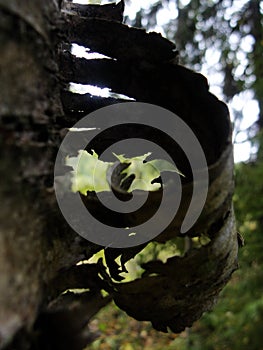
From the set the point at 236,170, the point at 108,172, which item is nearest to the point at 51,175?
the point at 108,172

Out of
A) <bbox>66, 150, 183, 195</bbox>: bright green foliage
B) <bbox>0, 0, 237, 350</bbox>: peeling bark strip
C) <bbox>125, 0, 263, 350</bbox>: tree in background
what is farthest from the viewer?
<bbox>125, 0, 263, 350</bbox>: tree in background

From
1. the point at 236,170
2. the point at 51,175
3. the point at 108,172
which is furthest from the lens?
the point at 236,170

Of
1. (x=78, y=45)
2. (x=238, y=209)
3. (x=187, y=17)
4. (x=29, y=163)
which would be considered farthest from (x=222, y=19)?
(x=29, y=163)

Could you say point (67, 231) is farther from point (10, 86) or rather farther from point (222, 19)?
point (222, 19)

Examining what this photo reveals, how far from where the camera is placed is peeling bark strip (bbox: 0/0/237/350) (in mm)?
495

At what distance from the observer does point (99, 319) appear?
266 inches

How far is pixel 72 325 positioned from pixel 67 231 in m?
0.14

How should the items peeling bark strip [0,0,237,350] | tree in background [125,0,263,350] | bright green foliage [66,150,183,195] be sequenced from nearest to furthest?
peeling bark strip [0,0,237,350], bright green foliage [66,150,183,195], tree in background [125,0,263,350]

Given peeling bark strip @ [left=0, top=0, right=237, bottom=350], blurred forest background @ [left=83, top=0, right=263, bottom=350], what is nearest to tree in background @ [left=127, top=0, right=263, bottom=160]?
blurred forest background @ [left=83, top=0, right=263, bottom=350]

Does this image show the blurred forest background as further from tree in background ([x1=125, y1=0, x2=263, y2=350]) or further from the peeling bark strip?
the peeling bark strip

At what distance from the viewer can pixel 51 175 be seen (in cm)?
59

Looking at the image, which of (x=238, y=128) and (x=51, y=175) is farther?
(x=238, y=128)

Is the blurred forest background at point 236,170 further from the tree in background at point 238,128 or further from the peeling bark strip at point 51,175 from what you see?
the peeling bark strip at point 51,175

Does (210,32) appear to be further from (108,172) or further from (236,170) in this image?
(108,172)
